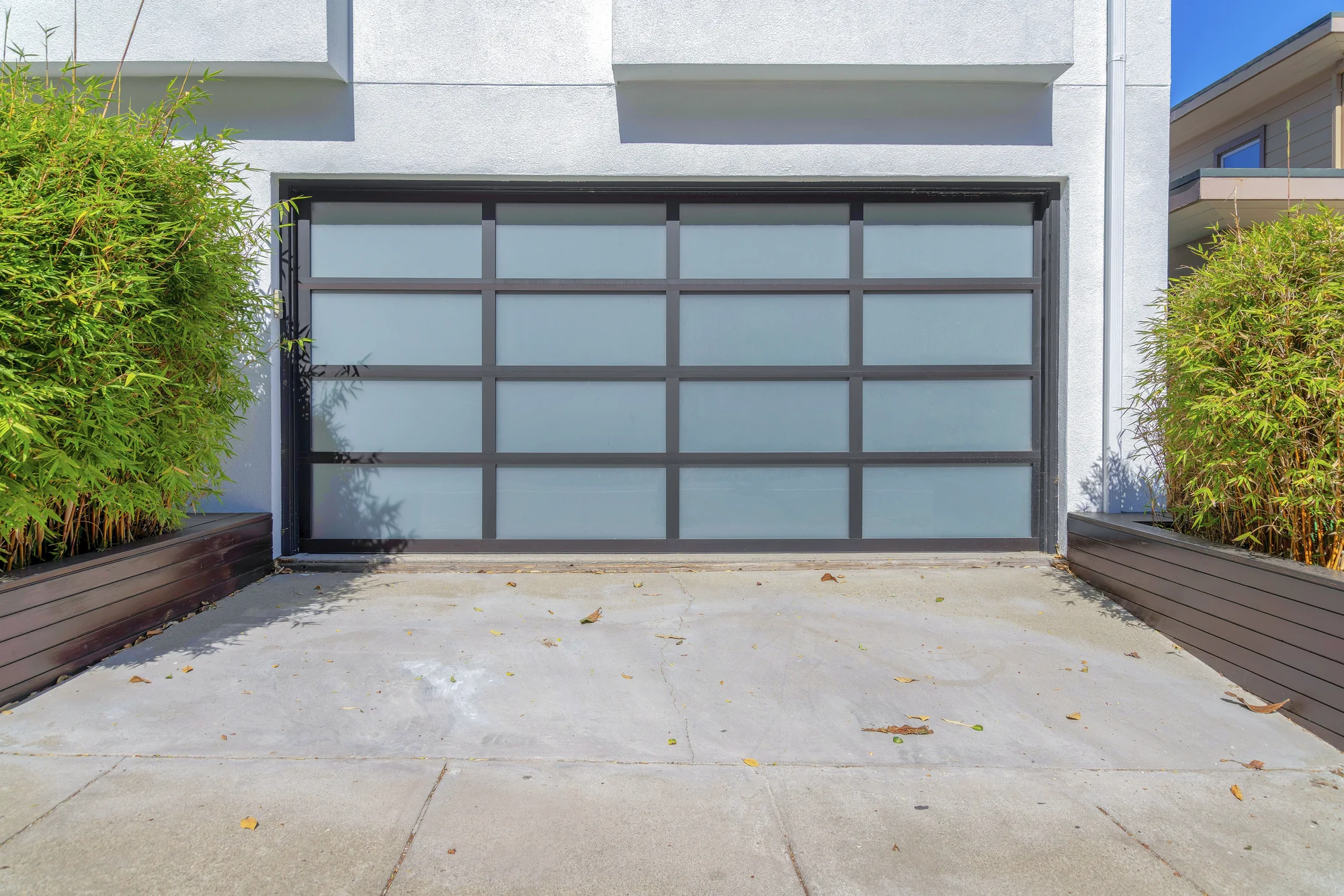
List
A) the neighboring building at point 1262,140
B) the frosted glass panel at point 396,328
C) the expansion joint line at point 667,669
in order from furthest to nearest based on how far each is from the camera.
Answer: the neighboring building at point 1262,140
the frosted glass panel at point 396,328
the expansion joint line at point 667,669

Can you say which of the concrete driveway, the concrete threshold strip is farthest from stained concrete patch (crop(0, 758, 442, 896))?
the concrete threshold strip

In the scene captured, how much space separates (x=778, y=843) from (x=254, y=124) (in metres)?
4.96

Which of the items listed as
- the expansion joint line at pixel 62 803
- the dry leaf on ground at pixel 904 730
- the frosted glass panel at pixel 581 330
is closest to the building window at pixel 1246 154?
the frosted glass panel at pixel 581 330

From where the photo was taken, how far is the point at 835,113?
169 inches

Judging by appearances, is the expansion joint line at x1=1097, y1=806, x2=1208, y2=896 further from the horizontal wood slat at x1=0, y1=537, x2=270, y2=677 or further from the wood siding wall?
the wood siding wall

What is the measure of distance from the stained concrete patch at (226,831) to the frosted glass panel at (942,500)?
133 inches

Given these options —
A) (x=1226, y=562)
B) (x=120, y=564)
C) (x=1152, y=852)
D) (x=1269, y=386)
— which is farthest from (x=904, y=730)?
(x=120, y=564)

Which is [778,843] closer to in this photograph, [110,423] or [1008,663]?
[1008,663]

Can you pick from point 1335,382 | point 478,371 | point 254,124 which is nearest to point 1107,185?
point 1335,382

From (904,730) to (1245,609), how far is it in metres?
1.64

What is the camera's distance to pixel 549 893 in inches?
62.0

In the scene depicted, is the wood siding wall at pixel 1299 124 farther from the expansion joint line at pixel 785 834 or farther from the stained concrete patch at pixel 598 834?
the stained concrete patch at pixel 598 834

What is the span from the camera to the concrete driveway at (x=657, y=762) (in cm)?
167

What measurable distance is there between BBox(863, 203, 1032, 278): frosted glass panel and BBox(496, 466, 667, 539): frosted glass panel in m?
2.16
